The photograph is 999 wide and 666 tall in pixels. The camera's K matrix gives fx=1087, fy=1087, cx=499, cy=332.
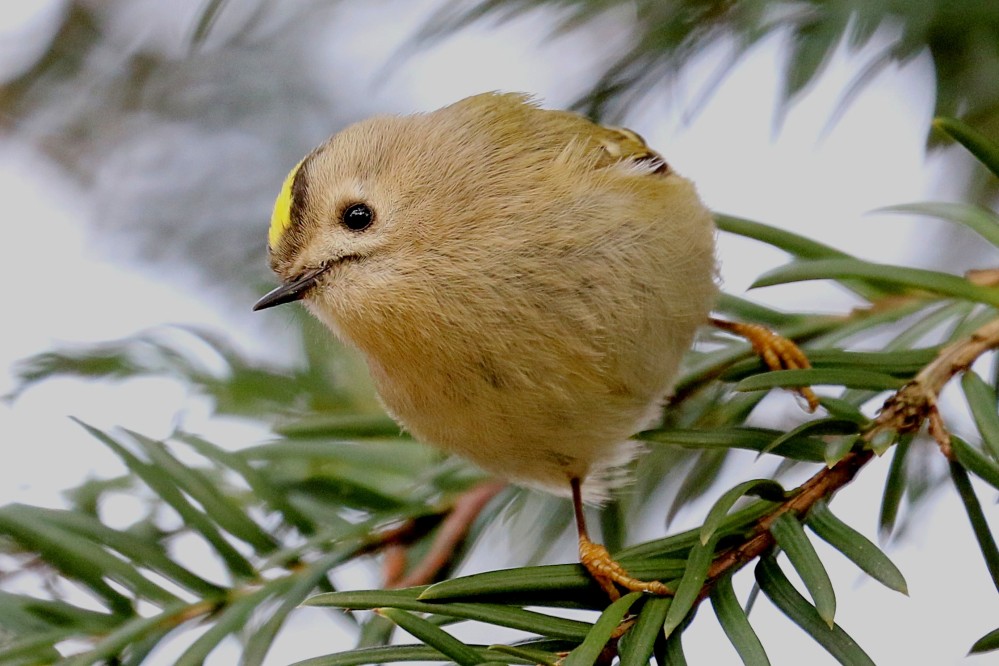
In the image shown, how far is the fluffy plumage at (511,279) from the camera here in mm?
1029

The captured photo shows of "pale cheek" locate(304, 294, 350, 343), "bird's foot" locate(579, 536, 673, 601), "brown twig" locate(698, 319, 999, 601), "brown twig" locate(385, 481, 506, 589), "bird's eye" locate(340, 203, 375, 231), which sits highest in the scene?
"bird's eye" locate(340, 203, 375, 231)

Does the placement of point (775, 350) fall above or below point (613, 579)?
above

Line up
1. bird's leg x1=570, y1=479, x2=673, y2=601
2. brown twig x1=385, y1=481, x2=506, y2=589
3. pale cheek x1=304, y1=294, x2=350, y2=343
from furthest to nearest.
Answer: pale cheek x1=304, y1=294, x2=350, y2=343 → brown twig x1=385, y1=481, x2=506, y2=589 → bird's leg x1=570, y1=479, x2=673, y2=601

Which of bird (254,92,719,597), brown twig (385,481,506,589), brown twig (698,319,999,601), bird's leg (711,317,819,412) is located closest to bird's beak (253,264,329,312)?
bird (254,92,719,597)

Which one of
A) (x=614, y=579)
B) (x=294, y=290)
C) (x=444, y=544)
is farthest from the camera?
(x=294, y=290)

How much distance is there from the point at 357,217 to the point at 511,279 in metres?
0.22

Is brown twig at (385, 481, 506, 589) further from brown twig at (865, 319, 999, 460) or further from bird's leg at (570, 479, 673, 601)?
brown twig at (865, 319, 999, 460)

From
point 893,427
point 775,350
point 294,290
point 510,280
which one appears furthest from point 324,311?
point 893,427

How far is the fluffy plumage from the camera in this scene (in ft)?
3.38

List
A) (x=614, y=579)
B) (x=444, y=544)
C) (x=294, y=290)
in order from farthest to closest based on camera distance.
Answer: (x=294, y=290) → (x=444, y=544) → (x=614, y=579)

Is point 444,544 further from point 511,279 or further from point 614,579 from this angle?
point 614,579

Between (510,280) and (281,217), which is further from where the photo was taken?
(281,217)

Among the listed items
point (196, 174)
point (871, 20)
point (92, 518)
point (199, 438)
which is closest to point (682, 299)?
point (871, 20)

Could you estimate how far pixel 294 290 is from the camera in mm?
1146
